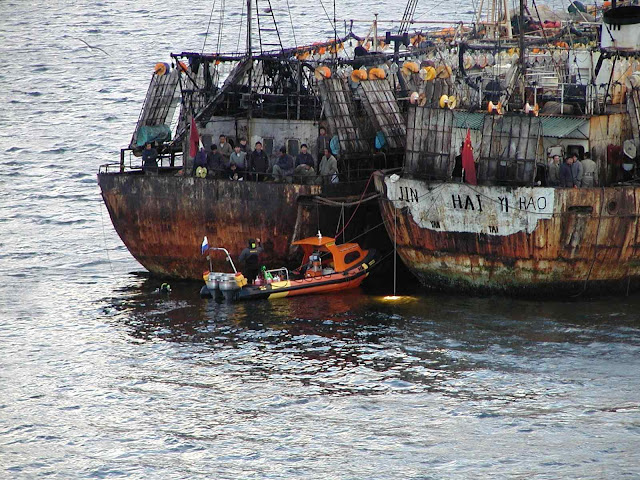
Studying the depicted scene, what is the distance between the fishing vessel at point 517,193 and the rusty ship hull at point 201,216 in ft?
9.87

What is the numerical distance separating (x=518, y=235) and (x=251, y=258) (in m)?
8.84

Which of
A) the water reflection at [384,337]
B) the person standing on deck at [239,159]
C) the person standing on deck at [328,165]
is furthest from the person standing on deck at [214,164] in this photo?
the water reflection at [384,337]

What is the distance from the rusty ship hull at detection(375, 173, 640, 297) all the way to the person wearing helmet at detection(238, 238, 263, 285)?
14.7 ft

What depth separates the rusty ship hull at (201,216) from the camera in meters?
44.4

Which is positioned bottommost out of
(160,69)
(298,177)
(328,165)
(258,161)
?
(298,177)

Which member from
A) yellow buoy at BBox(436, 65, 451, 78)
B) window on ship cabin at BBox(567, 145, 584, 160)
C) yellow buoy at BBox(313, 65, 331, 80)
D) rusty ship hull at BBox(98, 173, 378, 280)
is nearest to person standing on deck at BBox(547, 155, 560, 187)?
window on ship cabin at BBox(567, 145, 584, 160)

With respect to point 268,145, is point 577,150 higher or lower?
higher

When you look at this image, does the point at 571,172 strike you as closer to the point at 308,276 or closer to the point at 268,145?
the point at 308,276

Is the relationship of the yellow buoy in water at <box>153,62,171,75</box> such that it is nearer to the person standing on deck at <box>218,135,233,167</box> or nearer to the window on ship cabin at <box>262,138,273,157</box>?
the person standing on deck at <box>218,135,233,167</box>

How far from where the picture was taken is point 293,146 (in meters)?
47.1

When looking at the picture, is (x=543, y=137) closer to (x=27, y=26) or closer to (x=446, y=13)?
(x=446, y=13)

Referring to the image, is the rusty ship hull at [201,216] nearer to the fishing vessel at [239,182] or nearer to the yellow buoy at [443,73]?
the fishing vessel at [239,182]

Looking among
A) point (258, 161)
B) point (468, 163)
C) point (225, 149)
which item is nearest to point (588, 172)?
point (468, 163)

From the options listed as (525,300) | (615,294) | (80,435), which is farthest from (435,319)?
(80,435)
